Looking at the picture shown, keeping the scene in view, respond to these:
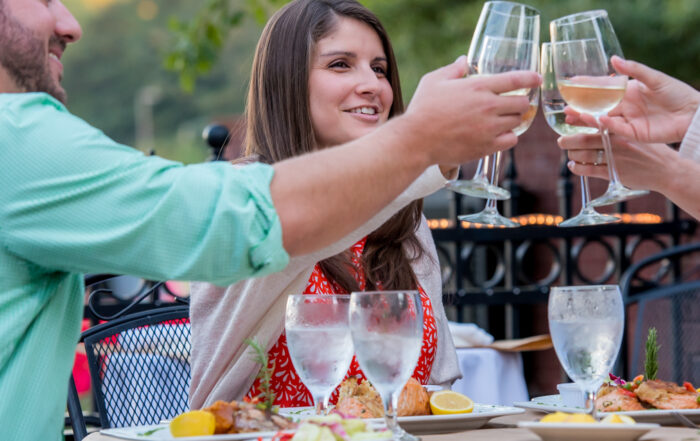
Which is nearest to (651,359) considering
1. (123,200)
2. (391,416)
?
(391,416)

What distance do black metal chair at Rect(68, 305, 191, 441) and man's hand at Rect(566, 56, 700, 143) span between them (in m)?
1.19

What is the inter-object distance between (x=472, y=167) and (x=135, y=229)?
499 centimetres

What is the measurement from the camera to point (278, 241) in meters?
1.38

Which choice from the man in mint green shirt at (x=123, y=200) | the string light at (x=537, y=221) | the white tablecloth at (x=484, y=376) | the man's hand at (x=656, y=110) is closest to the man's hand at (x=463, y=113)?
the man in mint green shirt at (x=123, y=200)

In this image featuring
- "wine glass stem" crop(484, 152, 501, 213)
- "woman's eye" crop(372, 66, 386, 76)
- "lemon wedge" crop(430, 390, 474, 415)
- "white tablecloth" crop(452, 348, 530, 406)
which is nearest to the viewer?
"lemon wedge" crop(430, 390, 474, 415)

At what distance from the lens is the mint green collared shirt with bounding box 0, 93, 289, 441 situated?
4.42 feet

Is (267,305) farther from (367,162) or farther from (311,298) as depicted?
(367,162)

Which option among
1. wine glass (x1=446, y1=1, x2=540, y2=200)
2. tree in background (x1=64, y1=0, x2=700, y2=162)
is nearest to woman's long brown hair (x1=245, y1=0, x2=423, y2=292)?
wine glass (x1=446, y1=1, x2=540, y2=200)

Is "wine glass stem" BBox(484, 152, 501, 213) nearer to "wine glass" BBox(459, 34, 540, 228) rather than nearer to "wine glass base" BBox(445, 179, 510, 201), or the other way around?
"wine glass base" BBox(445, 179, 510, 201)

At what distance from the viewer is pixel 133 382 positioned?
7.83 ft

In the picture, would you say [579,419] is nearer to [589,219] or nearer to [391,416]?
[391,416]

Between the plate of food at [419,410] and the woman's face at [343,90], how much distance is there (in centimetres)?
104

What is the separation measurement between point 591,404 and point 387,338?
0.37 metres

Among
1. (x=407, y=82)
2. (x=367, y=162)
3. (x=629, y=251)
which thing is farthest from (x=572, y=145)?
(x=407, y=82)
